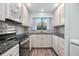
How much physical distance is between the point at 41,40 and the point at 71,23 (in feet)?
15.2

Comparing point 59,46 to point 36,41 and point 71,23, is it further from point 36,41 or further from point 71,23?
point 36,41

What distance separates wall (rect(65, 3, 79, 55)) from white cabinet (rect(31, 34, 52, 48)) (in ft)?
14.6

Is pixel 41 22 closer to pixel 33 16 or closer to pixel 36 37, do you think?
pixel 33 16

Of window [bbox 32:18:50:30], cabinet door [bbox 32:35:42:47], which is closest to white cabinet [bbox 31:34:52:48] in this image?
cabinet door [bbox 32:35:42:47]

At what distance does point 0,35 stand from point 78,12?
177cm

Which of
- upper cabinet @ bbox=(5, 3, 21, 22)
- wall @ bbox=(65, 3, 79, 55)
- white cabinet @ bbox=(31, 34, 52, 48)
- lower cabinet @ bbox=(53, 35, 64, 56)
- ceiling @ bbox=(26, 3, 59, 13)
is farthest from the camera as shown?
white cabinet @ bbox=(31, 34, 52, 48)

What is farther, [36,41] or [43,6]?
[36,41]

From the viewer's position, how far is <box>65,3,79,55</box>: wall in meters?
2.56

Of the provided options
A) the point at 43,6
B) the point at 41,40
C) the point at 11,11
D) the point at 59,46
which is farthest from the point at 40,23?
the point at 11,11

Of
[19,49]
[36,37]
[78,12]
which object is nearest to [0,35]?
[19,49]

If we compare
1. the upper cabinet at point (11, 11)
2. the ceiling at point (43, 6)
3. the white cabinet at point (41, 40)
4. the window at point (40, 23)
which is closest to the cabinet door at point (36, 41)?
the white cabinet at point (41, 40)

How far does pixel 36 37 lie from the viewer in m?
7.08

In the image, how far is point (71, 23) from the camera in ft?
8.47

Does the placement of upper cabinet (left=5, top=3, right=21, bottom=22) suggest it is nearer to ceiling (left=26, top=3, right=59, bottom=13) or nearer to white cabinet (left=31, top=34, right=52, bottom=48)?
ceiling (left=26, top=3, right=59, bottom=13)
